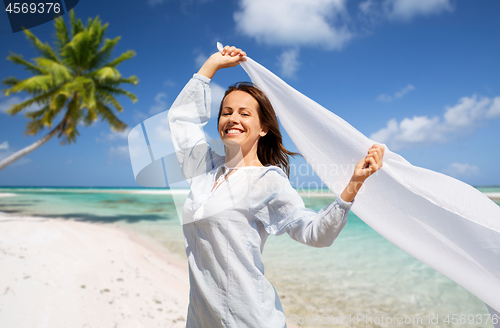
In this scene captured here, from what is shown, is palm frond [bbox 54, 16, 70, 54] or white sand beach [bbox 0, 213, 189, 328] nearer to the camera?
white sand beach [bbox 0, 213, 189, 328]

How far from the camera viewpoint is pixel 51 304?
302cm

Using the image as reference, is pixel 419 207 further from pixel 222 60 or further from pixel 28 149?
pixel 28 149

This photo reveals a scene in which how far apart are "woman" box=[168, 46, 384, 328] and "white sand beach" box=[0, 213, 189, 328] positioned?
95.6 inches

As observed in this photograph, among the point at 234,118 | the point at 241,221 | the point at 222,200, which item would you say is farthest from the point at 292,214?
the point at 234,118

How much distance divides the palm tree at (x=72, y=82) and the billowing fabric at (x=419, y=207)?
12972 millimetres

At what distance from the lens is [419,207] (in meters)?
1.43

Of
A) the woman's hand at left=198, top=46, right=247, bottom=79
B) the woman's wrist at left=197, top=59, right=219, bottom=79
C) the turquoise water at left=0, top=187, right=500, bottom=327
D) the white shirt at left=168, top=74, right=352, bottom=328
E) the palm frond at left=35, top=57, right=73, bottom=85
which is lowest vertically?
the turquoise water at left=0, top=187, right=500, bottom=327

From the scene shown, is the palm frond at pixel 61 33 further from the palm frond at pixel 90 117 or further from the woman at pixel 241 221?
the woman at pixel 241 221

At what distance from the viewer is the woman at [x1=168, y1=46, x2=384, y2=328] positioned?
1077 millimetres

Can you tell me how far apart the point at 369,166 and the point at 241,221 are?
591mm

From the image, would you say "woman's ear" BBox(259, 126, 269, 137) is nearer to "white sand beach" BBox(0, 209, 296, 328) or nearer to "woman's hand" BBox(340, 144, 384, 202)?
"woman's hand" BBox(340, 144, 384, 202)

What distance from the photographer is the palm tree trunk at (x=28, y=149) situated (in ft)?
35.8

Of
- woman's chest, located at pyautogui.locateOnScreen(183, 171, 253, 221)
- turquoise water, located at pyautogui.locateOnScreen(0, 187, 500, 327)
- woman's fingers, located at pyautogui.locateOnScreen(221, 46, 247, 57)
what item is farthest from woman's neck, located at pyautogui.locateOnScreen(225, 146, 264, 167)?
turquoise water, located at pyautogui.locateOnScreen(0, 187, 500, 327)

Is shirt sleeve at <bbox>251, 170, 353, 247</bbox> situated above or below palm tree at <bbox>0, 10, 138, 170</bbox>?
below
